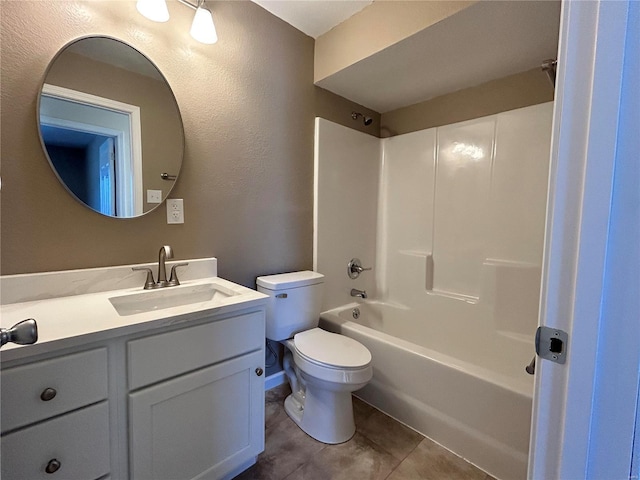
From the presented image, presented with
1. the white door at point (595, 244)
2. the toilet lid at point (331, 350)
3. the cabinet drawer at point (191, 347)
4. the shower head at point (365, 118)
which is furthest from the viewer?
the shower head at point (365, 118)

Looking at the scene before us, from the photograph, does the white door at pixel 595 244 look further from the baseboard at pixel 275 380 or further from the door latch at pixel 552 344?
the baseboard at pixel 275 380

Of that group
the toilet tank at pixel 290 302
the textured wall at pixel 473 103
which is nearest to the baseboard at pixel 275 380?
the toilet tank at pixel 290 302

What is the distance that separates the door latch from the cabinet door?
100 centimetres

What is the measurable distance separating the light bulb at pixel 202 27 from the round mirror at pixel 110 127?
0.26 meters

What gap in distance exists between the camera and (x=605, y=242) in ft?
1.35

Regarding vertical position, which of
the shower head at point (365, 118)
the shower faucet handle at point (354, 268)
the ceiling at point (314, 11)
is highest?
the ceiling at point (314, 11)

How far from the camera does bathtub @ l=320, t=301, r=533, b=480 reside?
123cm

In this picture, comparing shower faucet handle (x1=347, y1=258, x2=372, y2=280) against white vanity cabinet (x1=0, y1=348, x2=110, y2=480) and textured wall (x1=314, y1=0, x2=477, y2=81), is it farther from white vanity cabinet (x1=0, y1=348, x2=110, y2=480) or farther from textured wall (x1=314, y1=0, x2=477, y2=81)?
white vanity cabinet (x1=0, y1=348, x2=110, y2=480)

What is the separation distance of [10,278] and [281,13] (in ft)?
6.20

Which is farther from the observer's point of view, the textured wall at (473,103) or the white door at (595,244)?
the textured wall at (473,103)

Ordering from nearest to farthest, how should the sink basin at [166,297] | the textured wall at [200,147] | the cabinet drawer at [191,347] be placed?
the cabinet drawer at [191,347] → the textured wall at [200,147] → the sink basin at [166,297]

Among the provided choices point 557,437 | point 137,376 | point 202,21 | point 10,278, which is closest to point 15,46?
point 202,21

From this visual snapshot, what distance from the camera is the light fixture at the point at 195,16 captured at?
1228 mm

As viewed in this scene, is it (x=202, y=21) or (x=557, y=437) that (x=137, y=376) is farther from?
(x=202, y=21)
